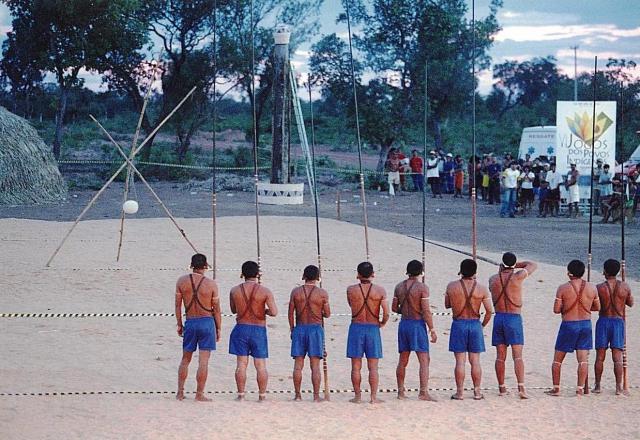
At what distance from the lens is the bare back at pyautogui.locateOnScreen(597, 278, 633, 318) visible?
416 inches

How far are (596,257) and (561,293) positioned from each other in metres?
10.5

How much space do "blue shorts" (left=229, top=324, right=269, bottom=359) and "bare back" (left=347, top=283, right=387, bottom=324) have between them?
3.09 ft

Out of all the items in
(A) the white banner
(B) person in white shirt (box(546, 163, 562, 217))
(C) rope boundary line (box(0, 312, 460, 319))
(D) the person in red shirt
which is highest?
(A) the white banner

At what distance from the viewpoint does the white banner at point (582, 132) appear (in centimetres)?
2705

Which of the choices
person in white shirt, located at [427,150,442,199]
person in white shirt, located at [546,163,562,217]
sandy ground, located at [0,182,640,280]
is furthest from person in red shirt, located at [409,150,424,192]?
person in white shirt, located at [546,163,562,217]

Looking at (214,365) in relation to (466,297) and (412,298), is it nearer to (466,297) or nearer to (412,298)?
(412,298)

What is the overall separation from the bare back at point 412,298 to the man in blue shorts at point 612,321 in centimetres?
200

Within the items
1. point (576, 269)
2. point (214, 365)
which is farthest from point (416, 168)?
point (576, 269)

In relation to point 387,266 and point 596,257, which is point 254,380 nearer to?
point 387,266

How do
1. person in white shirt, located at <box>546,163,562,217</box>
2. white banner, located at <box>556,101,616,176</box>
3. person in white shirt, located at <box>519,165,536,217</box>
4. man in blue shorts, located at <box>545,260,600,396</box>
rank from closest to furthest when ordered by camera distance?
man in blue shorts, located at <box>545,260,600,396</box>
white banner, located at <box>556,101,616,176</box>
person in white shirt, located at <box>546,163,562,217</box>
person in white shirt, located at <box>519,165,536,217</box>

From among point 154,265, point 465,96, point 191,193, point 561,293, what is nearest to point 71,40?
point 191,193

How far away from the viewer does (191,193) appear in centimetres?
3372

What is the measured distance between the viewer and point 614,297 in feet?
34.7

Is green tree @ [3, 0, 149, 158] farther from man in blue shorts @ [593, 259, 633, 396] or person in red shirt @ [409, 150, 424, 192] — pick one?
man in blue shorts @ [593, 259, 633, 396]
